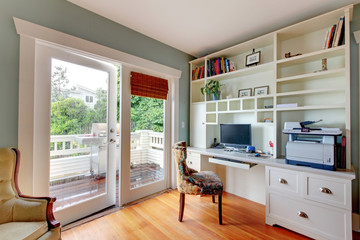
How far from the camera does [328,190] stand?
5.23 ft

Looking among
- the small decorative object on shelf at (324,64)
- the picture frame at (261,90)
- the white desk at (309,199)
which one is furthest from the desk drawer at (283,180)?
the small decorative object on shelf at (324,64)

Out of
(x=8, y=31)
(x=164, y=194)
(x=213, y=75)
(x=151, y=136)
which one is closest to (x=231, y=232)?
(x=164, y=194)

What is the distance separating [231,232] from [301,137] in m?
1.46

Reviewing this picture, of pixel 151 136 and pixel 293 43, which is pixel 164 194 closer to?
pixel 151 136

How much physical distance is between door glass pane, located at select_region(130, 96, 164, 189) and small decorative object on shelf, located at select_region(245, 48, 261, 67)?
1.56m

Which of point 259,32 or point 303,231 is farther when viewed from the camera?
point 259,32

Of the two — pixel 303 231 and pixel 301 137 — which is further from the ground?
pixel 301 137

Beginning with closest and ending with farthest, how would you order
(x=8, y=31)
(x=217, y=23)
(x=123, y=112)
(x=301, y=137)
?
(x=8, y=31), (x=301, y=137), (x=217, y=23), (x=123, y=112)

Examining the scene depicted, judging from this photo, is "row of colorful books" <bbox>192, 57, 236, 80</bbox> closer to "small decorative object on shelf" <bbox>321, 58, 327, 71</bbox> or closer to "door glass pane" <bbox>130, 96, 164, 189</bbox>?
"door glass pane" <bbox>130, 96, 164, 189</bbox>

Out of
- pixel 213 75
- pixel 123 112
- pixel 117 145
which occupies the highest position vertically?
pixel 213 75

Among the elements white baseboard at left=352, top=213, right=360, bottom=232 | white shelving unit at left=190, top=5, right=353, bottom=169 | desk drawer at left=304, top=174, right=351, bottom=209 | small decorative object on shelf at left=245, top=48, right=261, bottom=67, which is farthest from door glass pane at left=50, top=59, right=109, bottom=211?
white baseboard at left=352, top=213, right=360, bottom=232

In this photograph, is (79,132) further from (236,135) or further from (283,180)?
(283,180)

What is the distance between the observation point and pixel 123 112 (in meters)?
2.37

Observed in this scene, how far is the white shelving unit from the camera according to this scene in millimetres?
1845
